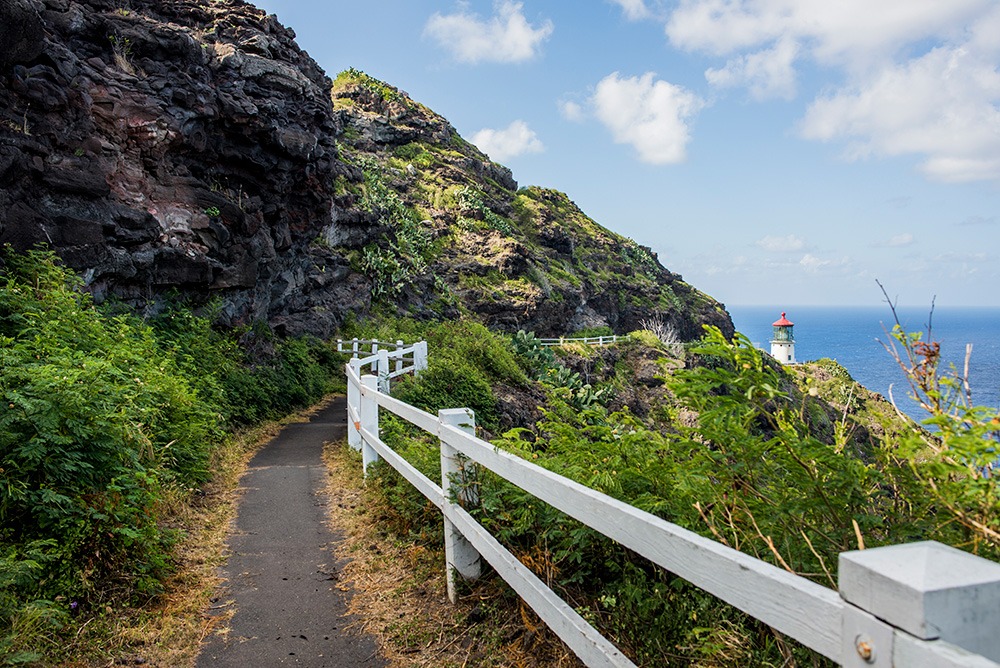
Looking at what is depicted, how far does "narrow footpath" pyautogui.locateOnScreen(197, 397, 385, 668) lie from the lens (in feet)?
14.3

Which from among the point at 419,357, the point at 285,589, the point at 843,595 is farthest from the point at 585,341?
the point at 843,595

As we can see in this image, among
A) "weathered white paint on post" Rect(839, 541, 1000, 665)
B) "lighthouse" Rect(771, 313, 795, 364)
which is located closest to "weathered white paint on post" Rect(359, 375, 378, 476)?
"weathered white paint on post" Rect(839, 541, 1000, 665)

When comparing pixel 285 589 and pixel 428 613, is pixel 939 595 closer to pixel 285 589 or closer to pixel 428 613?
pixel 428 613

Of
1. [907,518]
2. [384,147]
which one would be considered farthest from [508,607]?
[384,147]

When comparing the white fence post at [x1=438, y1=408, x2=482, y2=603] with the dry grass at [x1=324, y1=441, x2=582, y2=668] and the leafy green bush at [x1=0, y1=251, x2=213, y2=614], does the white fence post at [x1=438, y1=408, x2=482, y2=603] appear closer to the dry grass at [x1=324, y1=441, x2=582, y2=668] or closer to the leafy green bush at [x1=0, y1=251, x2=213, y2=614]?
the dry grass at [x1=324, y1=441, x2=582, y2=668]

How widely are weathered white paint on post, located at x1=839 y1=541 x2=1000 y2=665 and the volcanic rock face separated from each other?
1220cm

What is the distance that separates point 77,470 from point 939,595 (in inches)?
219

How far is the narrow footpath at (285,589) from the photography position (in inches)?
172

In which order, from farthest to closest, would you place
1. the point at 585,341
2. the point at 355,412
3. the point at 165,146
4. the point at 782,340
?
the point at 782,340 → the point at 585,341 → the point at 165,146 → the point at 355,412

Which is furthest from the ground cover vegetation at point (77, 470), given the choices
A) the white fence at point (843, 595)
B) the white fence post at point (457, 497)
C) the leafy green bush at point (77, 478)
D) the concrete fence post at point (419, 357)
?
the concrete fence post at point (419, 357)

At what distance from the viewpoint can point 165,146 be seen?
14.3 metres

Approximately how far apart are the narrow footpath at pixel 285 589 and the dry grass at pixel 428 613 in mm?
161

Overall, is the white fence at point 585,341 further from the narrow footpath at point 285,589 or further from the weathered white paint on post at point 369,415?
the narrow footpath at point 285,589

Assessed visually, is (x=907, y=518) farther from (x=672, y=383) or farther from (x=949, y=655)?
(x=949, y=655)
